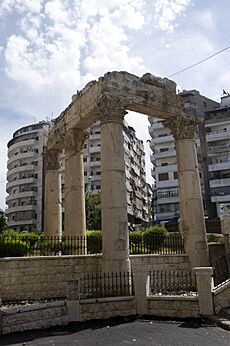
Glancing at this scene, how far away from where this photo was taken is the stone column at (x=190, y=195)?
15.4m

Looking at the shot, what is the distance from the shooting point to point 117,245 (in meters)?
13.1

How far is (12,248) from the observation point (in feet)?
45.5

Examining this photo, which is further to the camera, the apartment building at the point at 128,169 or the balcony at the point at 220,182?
the apartment building at the point at 128,169

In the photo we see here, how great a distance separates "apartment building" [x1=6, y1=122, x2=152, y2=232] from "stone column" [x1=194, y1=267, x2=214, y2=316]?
45841 millimetres

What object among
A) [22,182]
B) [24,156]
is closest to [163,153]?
[24,156]

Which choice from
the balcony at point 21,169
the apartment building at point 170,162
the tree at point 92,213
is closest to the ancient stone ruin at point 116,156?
the tree at point 92,213

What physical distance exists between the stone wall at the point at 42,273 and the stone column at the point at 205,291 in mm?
2644

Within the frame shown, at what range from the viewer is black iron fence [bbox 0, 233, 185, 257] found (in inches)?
549

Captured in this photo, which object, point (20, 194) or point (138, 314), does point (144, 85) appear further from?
point (20, 194)

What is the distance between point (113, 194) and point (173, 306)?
4662 mm

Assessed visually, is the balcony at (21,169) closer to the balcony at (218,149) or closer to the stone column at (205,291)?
the balcony at (218,149)

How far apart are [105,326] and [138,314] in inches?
63.9

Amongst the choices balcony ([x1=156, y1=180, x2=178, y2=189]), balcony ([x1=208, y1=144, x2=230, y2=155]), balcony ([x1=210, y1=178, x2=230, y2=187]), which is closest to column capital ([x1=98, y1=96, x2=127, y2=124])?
balcony ([x1=210, y1=178, x2=230, y2=187])

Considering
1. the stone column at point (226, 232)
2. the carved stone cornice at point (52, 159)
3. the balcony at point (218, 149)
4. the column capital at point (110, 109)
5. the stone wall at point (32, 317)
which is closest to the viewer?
the stone wall at point (32, 317)
